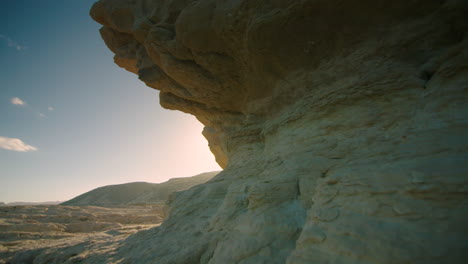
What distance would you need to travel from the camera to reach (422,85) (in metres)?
4.28

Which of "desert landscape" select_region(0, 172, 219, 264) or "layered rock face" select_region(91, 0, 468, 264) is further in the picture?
"desert landscape" select_region(0, 172, 219, 264)

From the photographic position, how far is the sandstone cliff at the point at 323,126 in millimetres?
2465

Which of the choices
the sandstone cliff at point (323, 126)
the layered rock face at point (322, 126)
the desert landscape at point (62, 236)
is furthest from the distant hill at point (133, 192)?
the layered rock face at point (322, 126)

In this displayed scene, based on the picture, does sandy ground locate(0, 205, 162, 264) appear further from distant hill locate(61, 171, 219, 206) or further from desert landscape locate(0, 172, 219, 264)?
distant hill locate(61, 171, 219, 206)

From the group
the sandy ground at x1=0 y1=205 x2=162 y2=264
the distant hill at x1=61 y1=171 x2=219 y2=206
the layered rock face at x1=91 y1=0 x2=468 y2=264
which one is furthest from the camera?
the distant hill at x1=61 y1=171 x2=219 y2=206

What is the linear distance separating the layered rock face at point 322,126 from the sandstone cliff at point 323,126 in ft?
0.07

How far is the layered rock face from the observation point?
2.46 meters

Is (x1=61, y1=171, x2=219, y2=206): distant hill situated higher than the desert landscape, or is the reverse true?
(x1=61, y1=171, x2=219, y2=206): distant hill

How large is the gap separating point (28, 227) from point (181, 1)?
13.5m

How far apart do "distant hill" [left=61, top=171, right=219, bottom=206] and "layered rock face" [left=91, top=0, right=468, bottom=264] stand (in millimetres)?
34058

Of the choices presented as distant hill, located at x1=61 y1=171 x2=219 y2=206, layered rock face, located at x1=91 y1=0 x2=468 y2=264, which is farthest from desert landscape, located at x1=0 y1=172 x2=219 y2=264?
distant hill, located at x1=61 y1=171 x2=219 y2=206

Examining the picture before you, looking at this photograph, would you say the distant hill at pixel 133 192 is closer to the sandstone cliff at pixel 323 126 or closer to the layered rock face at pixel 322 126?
the sandstone cliff at pixel 323 126

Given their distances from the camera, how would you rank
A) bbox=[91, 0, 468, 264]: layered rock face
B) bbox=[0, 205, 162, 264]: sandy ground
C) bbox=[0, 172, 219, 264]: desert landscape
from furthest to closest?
1. bbox=[0, 205, 162, 264]: sandy ground
2. bbox=[0, 172, 219, 264]: desert landscape
3. bbox=[91, 0, 468, 264]: layered rock face

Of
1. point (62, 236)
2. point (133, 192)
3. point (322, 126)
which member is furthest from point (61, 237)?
point (133, 192)
